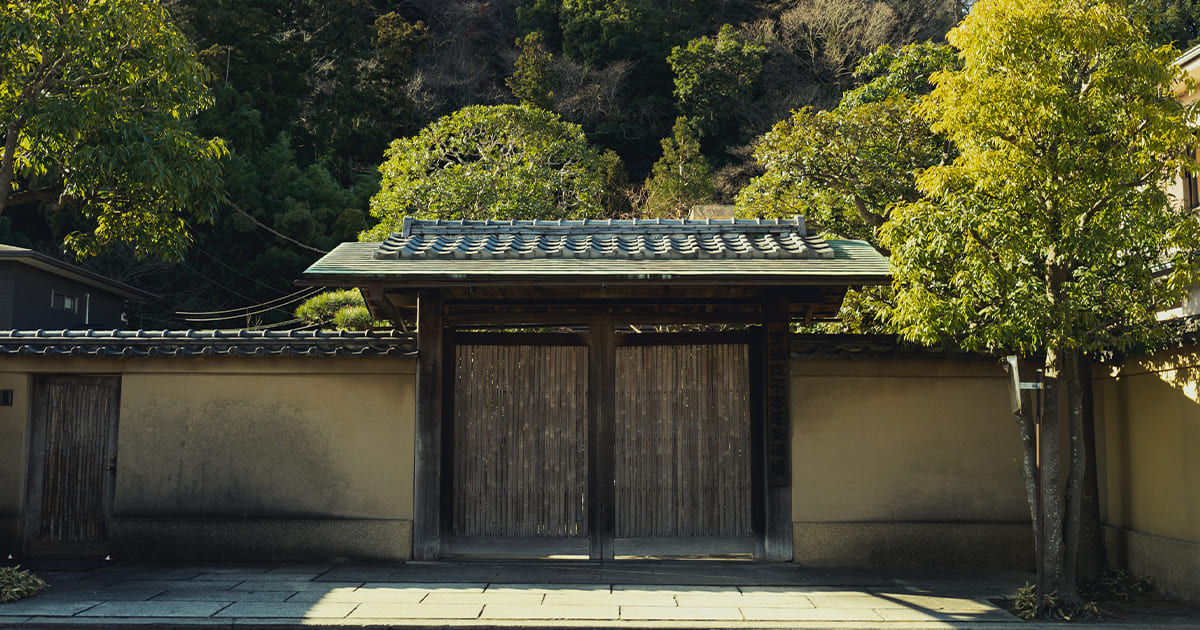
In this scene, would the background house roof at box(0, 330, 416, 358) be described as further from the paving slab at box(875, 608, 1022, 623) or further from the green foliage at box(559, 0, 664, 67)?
the green foliage at box(559, 0, 664, 67)

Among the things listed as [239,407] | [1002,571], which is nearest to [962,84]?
[1002,571]

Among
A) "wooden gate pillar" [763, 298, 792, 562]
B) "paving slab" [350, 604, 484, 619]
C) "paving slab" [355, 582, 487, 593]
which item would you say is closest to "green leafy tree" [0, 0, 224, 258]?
"paving slab" [355, 582, 487, 593]

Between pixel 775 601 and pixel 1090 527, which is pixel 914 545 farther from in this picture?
pixel 775 601

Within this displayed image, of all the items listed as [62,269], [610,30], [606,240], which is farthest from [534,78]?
[606,240]

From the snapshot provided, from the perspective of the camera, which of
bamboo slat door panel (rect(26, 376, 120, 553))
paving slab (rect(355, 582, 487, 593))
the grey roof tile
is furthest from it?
bamboo slat door panel (rect(26, 376, 120, 553))

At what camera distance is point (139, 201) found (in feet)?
32.0

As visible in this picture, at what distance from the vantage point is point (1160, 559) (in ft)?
27.9

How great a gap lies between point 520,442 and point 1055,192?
5960mm

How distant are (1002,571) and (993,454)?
1260mm

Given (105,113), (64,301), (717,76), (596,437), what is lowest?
(596,437)

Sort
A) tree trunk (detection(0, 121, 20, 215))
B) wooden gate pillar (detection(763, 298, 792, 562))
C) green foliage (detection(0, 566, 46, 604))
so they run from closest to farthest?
green foliage (detection(0, 566, 46, 604))
tree trunk (detection(0, 121, 20, 215))
wooden gate pillar (detection(763, 298, 792, 562))

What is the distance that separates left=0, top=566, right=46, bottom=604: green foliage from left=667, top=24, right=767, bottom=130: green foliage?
106 feet

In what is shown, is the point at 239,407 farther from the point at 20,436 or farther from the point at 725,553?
the point at 725,553

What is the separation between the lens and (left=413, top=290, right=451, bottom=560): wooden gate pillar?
9523 millimetres
